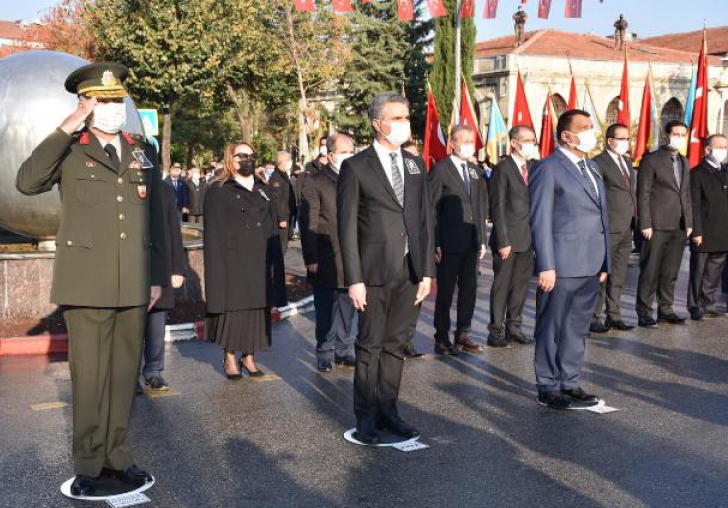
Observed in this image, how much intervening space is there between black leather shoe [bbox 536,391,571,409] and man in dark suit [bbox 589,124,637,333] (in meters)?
3.11

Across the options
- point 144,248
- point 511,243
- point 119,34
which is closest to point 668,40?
point 119,34

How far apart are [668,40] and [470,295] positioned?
70073mm

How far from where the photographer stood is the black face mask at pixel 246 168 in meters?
7.64

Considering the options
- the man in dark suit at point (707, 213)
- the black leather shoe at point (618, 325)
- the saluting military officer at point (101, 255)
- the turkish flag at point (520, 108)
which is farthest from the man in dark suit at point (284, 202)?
the turkish flag at point (520, 108)

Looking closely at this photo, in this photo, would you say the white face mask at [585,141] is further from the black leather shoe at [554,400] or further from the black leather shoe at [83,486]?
the black leather shoe at [83,486]

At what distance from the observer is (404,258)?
5793 millimetres

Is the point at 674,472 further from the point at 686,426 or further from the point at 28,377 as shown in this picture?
the point at 28,377

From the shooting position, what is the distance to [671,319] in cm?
1018

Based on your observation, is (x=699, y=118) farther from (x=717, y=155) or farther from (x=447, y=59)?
(x=447, y=59)

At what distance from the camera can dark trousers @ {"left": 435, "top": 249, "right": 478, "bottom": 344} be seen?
866 cm

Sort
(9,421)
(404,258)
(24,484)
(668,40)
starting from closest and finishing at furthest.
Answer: (24,484) < (404,258) < (9,421) < (668,40)

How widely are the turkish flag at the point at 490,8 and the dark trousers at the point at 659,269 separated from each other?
12.7m

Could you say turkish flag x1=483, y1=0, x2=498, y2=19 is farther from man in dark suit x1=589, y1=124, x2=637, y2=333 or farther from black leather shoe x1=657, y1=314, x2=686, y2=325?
black leather shoe x1=657, y1=314, x2=686, y2=325

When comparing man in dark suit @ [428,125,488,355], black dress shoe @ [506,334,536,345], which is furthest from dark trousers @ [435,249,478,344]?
black dress shoe @ [506,334,536,345]
